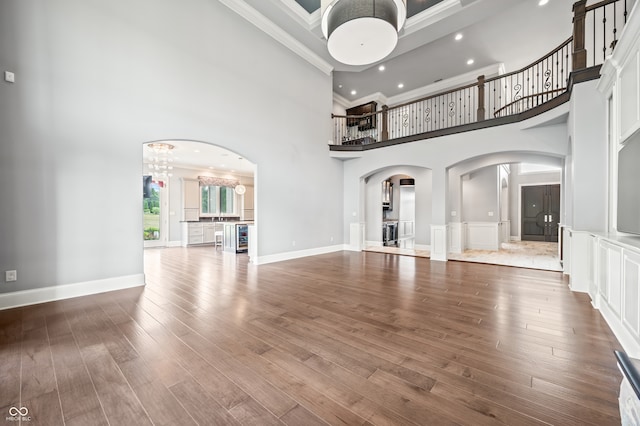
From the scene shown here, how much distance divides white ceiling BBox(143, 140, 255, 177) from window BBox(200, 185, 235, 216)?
736 mm

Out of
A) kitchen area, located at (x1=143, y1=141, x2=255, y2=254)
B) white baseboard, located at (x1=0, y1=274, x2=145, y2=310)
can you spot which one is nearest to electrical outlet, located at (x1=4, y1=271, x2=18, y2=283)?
white baseboard, located at (x1=0, y1=274, x2=145, y2=310)

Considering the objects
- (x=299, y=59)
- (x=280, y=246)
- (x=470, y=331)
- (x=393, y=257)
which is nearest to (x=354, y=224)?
(x=393, y=257)

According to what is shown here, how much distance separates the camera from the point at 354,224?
847 cm

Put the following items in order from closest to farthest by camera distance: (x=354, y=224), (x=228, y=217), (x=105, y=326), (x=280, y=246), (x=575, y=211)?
1. (x=105, y=326)
2. (x=575, y=211)
3. (x=280, y=246)
4. (x=354, y=224)
5. (x=228, y=217)

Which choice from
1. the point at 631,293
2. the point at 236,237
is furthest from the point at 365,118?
the point at 631,293

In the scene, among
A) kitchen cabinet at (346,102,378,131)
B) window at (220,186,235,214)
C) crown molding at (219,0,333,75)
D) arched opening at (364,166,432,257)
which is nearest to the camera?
crown molding at (219,0,333,75)

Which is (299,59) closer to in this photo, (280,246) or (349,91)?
(349,91)

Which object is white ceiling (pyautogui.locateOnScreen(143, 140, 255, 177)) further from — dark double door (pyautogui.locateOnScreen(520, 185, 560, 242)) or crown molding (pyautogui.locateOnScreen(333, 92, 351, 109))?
dark double door (pyautogui.locateOnScreen(520, 185, 560, 242))

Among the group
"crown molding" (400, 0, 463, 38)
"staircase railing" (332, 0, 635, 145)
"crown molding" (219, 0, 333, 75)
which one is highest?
"crown molding" (400, 0, 463, 38)

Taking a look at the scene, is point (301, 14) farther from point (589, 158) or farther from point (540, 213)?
point (540, 213)

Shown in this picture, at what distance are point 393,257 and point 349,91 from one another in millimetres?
6745

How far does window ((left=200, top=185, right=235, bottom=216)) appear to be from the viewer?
11398 millimetres

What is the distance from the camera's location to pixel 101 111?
396 centimetres

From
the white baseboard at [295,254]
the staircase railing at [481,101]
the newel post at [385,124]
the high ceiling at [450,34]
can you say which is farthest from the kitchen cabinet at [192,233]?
the newel post at [385,124]
